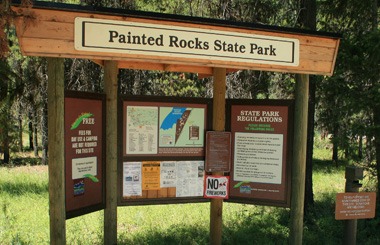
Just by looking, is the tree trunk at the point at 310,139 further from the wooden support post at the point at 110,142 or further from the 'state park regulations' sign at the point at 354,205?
the wooden support post at the point at 110,142

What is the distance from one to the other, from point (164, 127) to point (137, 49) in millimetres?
1707

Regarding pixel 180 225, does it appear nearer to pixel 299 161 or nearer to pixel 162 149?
pixel 162 149

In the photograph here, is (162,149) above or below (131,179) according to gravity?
above

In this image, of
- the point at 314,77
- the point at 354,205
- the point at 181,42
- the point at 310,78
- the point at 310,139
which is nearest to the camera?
the point at 181,42

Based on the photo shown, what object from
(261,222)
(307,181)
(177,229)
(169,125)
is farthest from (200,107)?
(307,181)

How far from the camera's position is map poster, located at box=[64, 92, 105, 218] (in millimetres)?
4566

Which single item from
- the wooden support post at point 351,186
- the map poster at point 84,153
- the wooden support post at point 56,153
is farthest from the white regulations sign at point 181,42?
the wooden support post at point 351,186

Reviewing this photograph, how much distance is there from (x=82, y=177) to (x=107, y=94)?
1135mm

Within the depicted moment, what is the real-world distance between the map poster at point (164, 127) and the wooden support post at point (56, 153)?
1.30m

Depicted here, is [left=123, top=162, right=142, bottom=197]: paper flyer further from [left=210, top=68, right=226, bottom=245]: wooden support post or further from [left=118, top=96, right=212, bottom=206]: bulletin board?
[left=210, top=68, right=226, bottom=245]: wooden support post

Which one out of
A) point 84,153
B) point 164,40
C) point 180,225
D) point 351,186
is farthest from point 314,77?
point 84,153

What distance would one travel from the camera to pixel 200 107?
18.6ft

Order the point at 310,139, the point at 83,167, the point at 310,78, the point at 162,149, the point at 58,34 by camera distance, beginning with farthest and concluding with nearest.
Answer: the point at 310,139
the point at 310,78
the point at 162,149
the point at 83,167
the point at 58,34

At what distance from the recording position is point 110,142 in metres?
5.09
